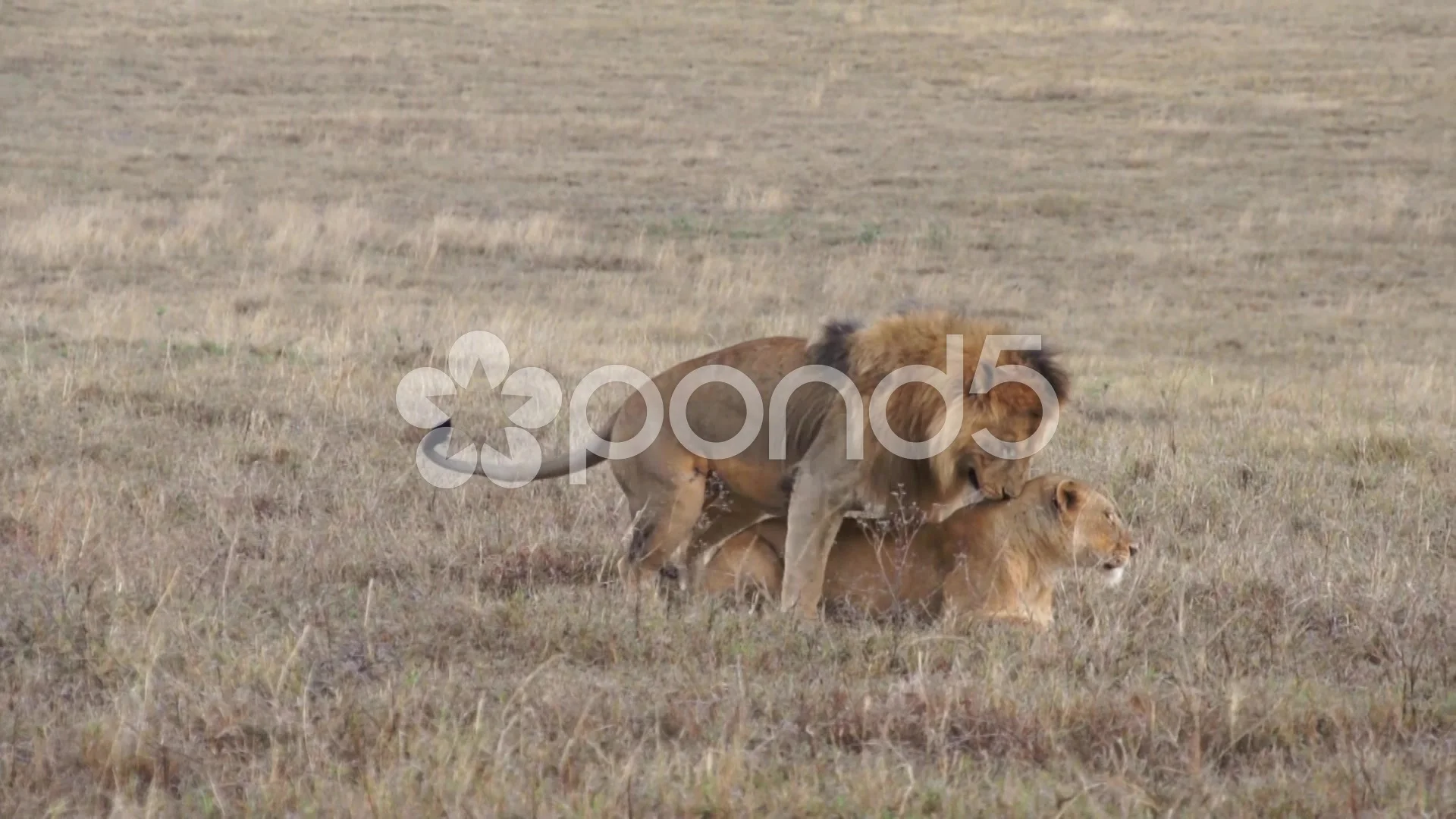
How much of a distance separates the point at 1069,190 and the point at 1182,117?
554cm

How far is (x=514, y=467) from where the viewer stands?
612 cm

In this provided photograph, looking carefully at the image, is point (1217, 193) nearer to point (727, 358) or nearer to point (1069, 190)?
point (1069, 190)

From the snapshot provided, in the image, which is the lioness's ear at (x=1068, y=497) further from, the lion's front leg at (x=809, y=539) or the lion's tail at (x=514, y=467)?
the lion's tail at (x=514, y=467)

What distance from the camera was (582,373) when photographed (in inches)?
388

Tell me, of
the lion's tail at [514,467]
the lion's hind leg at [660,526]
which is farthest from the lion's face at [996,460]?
the lion's tail at [514,467]

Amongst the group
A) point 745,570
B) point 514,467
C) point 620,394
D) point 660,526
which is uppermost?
point 620,394

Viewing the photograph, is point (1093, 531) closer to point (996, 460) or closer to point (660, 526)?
point (996, 460)

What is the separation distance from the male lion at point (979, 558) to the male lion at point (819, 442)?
0.32 feet

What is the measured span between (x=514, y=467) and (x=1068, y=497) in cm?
195

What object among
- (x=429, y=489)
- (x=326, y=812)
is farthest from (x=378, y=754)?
(x=429, y=489)

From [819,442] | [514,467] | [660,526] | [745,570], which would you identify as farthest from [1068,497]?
[514,467]

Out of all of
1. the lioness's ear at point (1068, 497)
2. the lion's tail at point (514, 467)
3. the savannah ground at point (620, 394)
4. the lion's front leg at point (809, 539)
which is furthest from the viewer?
the lion's tail at point (514, 467)

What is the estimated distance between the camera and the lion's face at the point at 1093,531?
5.52 meters

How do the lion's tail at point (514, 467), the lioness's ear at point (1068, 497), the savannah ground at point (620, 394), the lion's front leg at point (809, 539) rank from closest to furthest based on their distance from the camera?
the savannah ground at point (620, 394) → the lion's front leg at point (809, 539) → the lioness's ear at point (1068, 497) → the lion's tail at point (514, 467)
